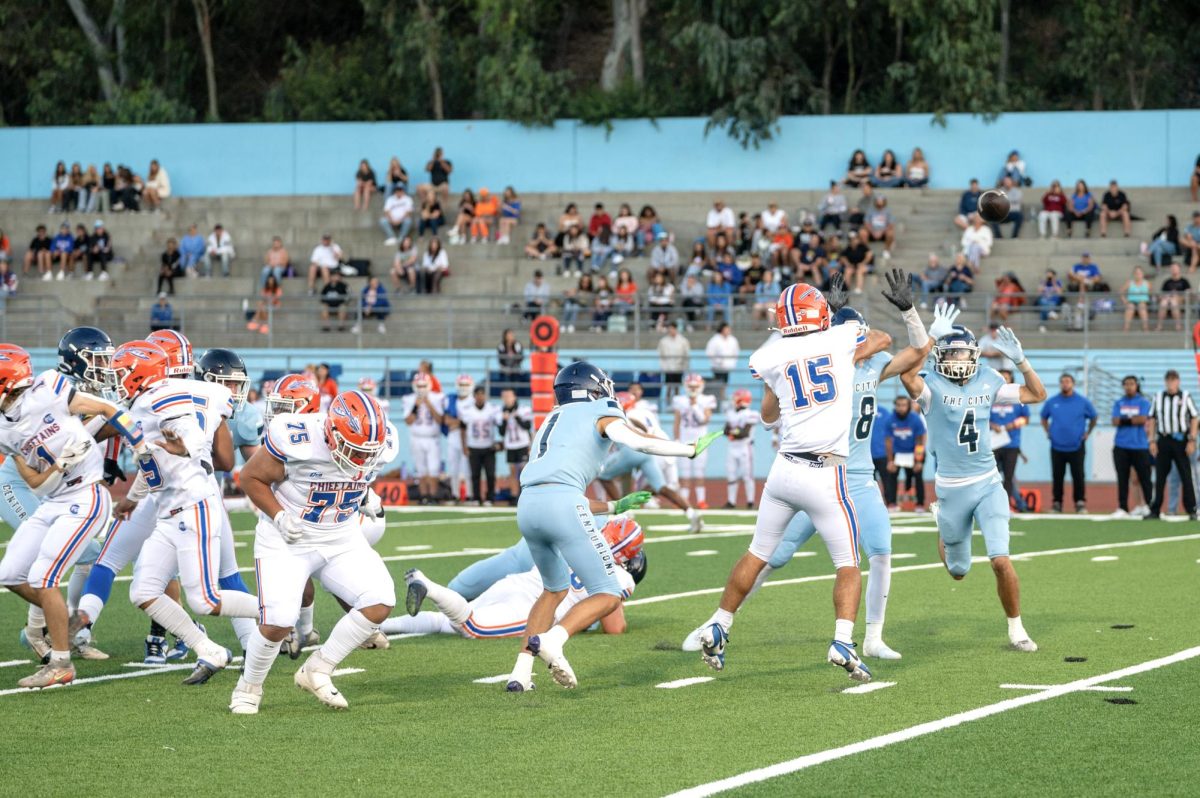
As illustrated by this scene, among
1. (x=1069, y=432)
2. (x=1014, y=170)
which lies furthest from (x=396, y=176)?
(x=1069, y=432)

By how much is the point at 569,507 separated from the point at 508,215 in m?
22.9

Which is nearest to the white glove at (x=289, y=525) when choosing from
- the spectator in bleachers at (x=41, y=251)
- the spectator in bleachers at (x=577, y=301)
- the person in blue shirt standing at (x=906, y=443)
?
the person in blue shirt standing at (x=906, y=443)

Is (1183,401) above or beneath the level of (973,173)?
beneath

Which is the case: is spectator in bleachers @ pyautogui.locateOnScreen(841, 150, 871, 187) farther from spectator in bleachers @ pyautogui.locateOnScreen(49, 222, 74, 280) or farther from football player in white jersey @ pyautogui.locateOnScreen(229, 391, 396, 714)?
football player in white jersey @ pyautogui.locateOnScreen(229, 391, 396, 714)

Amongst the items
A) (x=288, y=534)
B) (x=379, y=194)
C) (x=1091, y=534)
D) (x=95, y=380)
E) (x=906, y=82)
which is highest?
(x=906, y=82)

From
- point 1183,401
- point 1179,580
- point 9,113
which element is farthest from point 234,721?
point 9,113

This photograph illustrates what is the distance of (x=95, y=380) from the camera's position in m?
Result: 9.57

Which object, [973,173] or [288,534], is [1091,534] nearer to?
[288,534]

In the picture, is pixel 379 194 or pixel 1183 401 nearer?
pixel 1183 401

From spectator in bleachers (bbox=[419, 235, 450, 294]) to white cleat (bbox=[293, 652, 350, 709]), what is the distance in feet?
71.6

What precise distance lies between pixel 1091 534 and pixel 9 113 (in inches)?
1220

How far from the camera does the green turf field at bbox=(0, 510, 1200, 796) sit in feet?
21.0

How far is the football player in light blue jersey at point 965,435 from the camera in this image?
9695 millimetres

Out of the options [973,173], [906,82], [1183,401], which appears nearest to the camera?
[1183,401]
